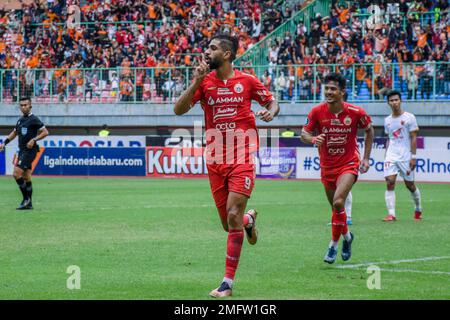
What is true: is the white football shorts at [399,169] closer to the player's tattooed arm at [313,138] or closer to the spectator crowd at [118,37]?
the player's tattooed arm at [313,138]

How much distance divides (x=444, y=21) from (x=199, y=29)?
11.7 m

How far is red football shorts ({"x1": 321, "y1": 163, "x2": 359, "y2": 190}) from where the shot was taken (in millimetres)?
12922

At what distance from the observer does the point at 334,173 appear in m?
13.0

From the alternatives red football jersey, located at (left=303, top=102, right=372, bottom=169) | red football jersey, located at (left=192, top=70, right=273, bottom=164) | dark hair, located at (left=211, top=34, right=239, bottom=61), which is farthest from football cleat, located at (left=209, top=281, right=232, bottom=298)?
red football jersey, located at (left=303, top=102, right=372, bottom=169)

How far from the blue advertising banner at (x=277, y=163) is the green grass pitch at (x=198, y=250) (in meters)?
10.9

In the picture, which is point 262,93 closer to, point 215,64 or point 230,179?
point 215,64

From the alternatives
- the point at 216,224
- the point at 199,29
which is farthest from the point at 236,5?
the point at 216,224

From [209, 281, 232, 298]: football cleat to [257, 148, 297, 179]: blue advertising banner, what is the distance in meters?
27.4

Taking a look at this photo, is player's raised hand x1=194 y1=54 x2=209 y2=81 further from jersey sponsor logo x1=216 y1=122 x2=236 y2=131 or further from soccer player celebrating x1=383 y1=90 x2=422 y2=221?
soccer player celebrating x1=383 y1=90 x2=422 y2=221

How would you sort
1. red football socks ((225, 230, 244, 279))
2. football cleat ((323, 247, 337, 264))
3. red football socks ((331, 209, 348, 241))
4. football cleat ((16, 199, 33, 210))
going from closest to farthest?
red football socks ((225, 230, 244, 279)), football cleat ((323, 247, 337, 264)), red football socks ((331, 209, 348, 241)), football cleat ((16, 199, 33, 210))

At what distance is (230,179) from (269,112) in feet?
2.76

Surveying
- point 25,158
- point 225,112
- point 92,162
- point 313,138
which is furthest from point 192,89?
point 92,162

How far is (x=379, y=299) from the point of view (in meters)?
9.05
